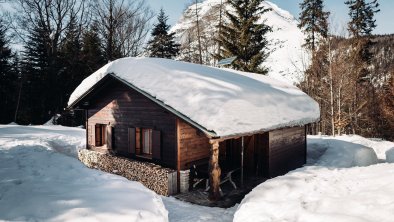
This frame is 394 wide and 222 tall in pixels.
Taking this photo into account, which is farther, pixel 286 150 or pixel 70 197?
pixel 286 150

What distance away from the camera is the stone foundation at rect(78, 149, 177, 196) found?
34.6 feet

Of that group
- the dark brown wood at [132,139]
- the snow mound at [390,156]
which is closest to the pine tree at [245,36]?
the snow mound at [390,156]

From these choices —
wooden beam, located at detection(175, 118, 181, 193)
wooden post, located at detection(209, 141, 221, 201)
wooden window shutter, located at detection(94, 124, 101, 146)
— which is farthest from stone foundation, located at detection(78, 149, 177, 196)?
wooden post, located at detection(209, 141, 221, 201)

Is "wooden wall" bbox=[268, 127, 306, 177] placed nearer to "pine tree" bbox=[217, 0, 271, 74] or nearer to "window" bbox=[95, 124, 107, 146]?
"window" bbox=[95, 124, 107, 146]

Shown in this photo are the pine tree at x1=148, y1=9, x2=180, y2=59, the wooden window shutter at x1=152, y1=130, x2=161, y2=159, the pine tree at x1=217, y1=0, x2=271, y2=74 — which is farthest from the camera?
the pine tree at x1=148, y1=9, x2=180, y2=59

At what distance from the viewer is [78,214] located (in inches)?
235

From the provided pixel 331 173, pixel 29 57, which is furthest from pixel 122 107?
pixel 29 57

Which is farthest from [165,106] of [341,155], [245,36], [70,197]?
[245,36]

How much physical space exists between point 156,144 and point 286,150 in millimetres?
6492

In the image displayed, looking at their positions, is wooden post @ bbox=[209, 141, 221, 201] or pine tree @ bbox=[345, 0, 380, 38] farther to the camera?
pine tree @ bbox=[345, 0, 380, 38]

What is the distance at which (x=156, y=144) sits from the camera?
11547 mm

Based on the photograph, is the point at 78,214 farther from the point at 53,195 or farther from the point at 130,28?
the point at 130,28

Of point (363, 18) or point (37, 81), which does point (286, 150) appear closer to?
point (363, 18)

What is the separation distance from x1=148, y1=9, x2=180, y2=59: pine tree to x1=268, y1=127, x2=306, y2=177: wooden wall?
70.0 feet
